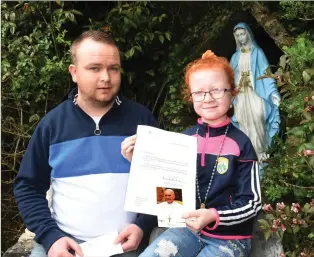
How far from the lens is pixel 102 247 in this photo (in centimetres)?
218

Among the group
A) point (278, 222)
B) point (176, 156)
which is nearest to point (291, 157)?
point (278, 222)

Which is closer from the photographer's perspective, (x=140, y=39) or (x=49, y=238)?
(x=49, y=238)

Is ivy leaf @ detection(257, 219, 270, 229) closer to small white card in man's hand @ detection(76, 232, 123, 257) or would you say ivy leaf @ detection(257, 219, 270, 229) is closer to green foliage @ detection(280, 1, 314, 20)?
small white card in man's hand @ detection(76, 232, 123, 257)

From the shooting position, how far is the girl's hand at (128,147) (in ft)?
6.81

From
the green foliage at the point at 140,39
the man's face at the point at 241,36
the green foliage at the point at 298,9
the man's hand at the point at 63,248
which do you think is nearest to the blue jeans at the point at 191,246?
the man's hand at the point at 63,248

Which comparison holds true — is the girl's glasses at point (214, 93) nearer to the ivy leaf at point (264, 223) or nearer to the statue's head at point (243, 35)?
the ivy leaf at point (264, 223)

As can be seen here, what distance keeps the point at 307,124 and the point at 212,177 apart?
2.32ft

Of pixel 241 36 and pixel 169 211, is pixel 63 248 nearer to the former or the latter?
pixel 169 211

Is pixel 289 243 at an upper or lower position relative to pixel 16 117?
lower

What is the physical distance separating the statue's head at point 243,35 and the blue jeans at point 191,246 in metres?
2.60

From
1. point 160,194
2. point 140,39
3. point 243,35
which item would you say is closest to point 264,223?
point 160,194

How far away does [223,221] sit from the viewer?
78.9 inches

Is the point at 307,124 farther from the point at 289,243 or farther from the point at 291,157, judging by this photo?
the point at 289,243

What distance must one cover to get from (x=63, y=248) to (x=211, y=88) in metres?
0.90
